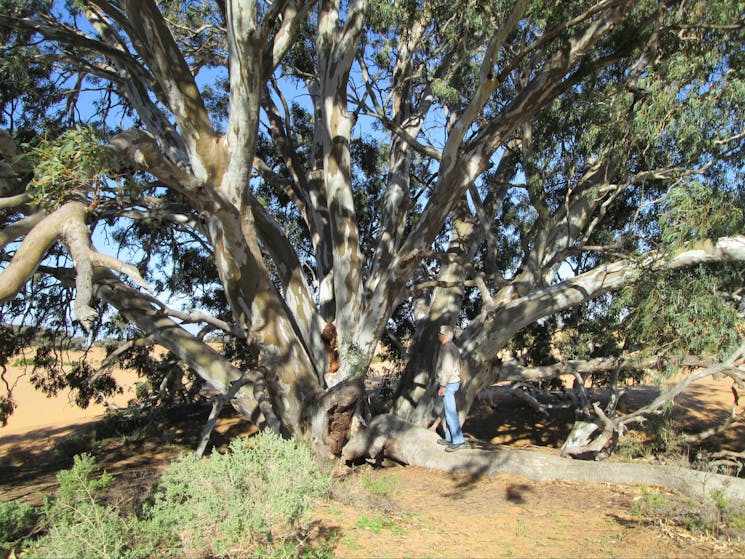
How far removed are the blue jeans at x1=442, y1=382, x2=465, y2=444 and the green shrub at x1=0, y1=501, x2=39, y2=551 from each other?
437 centimetres

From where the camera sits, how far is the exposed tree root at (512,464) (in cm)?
521

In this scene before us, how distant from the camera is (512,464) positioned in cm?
666

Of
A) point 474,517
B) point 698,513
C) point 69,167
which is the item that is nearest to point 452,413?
point 474,517

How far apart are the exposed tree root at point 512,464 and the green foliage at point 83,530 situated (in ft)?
14.0

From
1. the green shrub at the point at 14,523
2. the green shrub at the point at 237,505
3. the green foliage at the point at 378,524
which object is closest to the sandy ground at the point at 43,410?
the green shrub at the point at 14,523

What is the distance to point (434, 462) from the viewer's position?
23.7 ft

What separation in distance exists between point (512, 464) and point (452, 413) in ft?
2.98

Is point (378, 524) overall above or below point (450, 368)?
below

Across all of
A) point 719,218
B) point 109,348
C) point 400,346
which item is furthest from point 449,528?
point 109,348

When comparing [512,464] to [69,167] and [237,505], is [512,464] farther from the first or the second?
[69,167]

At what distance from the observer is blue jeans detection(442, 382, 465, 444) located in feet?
22.9

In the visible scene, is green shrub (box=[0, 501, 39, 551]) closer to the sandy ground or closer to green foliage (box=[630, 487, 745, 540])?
green foliage (box=[630, 487, 745, 540])

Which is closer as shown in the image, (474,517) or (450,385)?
(474,517)

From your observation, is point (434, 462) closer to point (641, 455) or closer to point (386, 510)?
point (386, 510)
